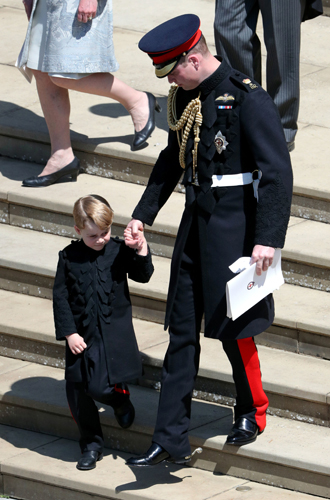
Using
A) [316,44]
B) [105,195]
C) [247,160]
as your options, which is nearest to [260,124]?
[247,160]

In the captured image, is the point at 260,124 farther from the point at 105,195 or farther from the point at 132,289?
the point at 105,195

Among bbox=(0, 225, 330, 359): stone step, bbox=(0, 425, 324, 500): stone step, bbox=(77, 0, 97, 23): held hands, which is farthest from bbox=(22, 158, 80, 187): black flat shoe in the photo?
bbox=(0, 425, 324, 500): stone step

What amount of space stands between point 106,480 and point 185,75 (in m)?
1.83

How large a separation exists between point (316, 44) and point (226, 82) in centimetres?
420

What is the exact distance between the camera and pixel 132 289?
5180 millimetres

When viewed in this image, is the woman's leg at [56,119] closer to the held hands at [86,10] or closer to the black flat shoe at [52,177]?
the black flat shoe at [52,177]

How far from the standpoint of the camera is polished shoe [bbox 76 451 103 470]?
442 centimetres

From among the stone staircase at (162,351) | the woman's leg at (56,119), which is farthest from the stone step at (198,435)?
the woman's leg at (56,119)

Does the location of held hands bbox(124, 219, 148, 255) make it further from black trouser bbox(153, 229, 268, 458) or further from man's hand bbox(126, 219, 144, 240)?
black trouser bbox(153, 229, 268, 458)

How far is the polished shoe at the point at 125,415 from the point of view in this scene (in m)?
4.50

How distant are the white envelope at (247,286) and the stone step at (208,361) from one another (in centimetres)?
74

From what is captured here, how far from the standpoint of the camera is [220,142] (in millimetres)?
3908

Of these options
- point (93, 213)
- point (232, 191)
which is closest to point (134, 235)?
Answer: point (93, 213)

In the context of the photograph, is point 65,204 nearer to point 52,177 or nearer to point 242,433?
point 52,177
